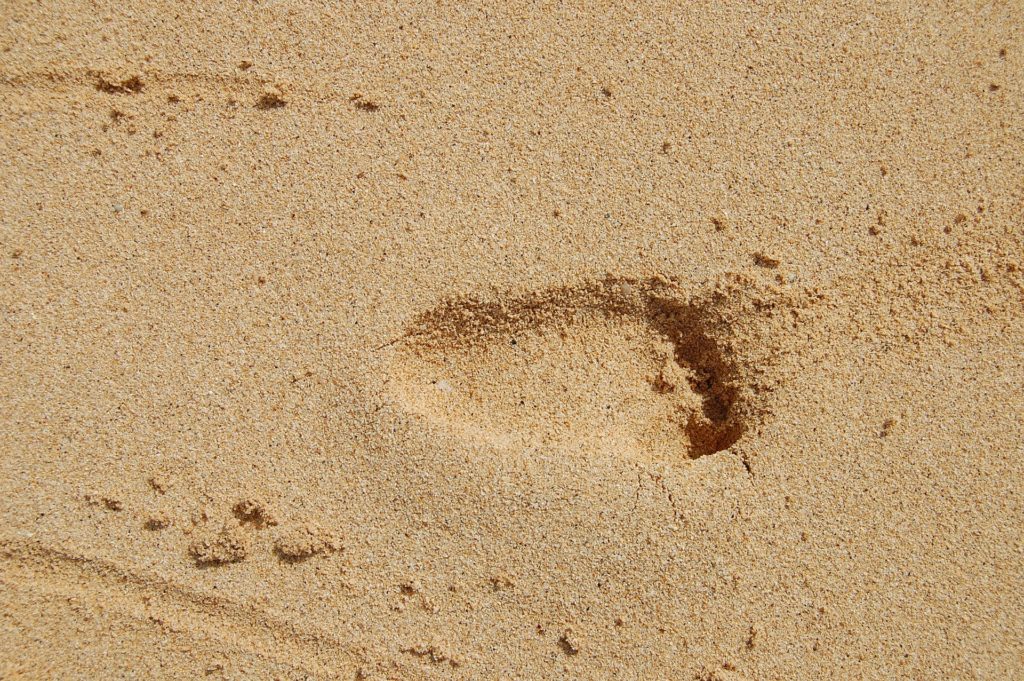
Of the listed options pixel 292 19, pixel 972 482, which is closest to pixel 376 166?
pixel 292 19

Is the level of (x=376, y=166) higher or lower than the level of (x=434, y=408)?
higher

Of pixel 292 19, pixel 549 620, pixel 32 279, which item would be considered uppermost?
pixel 292 19

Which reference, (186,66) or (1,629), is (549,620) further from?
(186,66)

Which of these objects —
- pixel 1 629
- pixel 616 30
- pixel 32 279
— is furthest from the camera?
pixel 616 30

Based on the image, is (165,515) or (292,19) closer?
(165,515)
